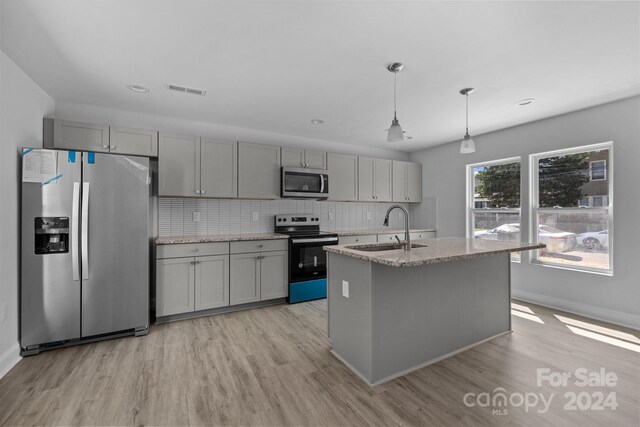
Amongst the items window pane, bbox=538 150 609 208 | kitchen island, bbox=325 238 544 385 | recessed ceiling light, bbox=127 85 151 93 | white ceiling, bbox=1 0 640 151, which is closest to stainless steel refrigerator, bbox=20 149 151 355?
recessed ceiling light, bbox=127 85 151 93

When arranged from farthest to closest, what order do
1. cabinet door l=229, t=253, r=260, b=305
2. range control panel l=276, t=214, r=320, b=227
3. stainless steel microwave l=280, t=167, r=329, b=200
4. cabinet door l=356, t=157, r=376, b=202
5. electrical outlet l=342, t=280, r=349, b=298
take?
cabinet door l=356, t=157, r=376, b=202, range control panel l=276, t=214, r=320, b=227, stainless steel microwave l=280, t=167, r=329, b=200, cabinet door l=229, t=253, r=260, b=305, electrical outlet l=342, t=280, r=349, b=298

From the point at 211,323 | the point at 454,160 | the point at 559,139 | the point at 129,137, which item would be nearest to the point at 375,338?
the point at 211,323

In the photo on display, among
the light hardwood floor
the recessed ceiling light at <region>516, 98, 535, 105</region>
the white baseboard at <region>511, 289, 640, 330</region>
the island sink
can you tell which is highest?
the recessed ceiling light at <region>516, 98, 535, 105</region>

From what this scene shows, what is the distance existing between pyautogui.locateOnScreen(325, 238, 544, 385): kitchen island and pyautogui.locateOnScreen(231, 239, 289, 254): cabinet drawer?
142cm

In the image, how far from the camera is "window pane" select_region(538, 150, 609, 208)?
3.34 meters

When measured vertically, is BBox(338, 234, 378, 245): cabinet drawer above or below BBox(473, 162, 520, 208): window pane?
below

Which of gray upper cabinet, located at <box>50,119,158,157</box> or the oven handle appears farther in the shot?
the oven handle

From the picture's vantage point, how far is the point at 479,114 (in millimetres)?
3533

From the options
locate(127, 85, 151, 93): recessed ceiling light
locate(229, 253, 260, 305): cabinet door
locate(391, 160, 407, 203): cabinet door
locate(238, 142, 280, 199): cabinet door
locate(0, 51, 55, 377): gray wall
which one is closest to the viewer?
locate(0, 51, 55, 377): gray wall

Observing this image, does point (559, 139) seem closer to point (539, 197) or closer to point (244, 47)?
point (539, 197)

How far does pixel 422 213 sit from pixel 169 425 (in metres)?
5.02

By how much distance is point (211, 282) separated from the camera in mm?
3395

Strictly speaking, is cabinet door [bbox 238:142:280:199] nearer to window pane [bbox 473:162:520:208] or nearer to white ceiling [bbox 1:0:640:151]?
white ceiling [bbox 1:0:640:151]

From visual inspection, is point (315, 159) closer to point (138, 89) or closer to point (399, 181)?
point (399, 181)
